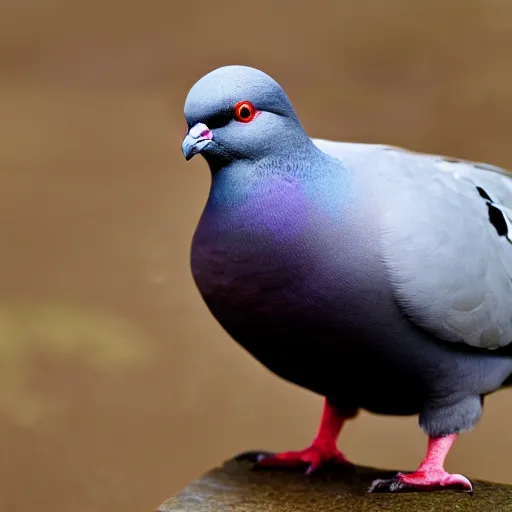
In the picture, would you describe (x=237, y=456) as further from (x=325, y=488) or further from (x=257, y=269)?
(x=257, y=269)

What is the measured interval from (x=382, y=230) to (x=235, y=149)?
0.41 metres

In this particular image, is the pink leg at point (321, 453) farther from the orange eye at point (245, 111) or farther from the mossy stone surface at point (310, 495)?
the orange eye at point (245, 111)

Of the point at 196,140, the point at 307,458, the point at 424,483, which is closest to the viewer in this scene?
the point at 196,140

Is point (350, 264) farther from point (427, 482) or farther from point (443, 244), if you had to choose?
point (427, 482)

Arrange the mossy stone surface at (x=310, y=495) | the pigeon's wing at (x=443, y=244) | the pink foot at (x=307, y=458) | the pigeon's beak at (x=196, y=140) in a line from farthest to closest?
the pink foot at (x=307, y=458)
the mossy stone surface at (x=310, y=495)
the pigeon's wing at (x=443, y=244)
the pigeon's beak at (x=196, y=140)

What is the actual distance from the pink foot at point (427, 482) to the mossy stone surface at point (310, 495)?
20 millimetres

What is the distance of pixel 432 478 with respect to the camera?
302 centimetres

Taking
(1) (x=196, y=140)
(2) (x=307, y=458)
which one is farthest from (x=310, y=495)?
(1) (x=196, y=140)

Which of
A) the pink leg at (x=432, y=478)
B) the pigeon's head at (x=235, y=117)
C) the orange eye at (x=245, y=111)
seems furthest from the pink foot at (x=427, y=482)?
the orange eye at (x=245, y=111)

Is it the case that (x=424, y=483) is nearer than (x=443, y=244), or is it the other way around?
(x=443, y=244)

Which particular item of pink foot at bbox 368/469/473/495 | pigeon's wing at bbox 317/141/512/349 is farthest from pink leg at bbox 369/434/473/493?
pigeon's wing at bbox 317/141/512/349

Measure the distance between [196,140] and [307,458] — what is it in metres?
1.13

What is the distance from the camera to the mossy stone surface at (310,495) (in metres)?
2.96

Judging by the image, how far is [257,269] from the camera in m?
2.77
